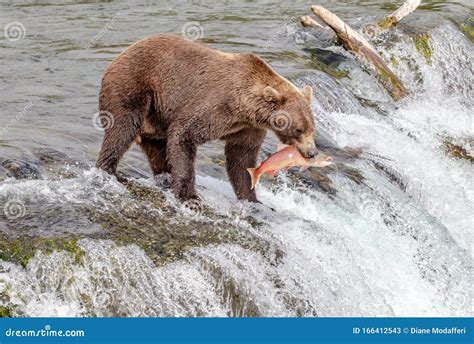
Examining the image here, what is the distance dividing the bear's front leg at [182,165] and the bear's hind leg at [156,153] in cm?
61

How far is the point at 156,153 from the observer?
27.5 feet


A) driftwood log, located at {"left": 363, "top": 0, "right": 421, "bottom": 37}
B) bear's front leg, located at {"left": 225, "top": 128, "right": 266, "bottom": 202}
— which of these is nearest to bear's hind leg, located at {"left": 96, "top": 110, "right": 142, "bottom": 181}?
bear's front leg, located at {"left": 225, "top": 128, "right": 266, "bottom": 202}

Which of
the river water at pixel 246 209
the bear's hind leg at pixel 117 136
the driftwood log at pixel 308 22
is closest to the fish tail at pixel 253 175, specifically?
the river water at pixel 246 209

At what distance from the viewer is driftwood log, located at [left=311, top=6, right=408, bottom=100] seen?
1484 cm

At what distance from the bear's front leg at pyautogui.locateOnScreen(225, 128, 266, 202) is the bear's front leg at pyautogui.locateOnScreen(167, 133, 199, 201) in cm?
52

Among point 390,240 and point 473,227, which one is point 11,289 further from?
point 473,227

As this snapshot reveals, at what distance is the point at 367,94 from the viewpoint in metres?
14.3

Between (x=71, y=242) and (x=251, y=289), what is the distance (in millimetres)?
1304

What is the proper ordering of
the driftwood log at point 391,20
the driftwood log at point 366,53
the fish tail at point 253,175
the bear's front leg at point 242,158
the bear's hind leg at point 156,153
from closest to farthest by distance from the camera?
1. the fish tail at point 253,175
2. the bear's front leg at point 242,158
3. the bear's hind leg at point 156,153
4. the driftwood log at point 366,53
5. the driftwood log at point 391,20

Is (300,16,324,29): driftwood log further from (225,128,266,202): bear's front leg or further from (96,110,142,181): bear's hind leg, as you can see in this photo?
(96,110,142,181): bear's hind leg

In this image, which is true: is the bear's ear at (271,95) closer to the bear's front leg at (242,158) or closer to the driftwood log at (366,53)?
the bear's front leg at (242,158)

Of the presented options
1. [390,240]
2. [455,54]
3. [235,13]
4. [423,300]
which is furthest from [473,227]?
[235,13]

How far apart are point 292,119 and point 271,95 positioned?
260mm

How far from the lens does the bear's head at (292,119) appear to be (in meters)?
7.64
